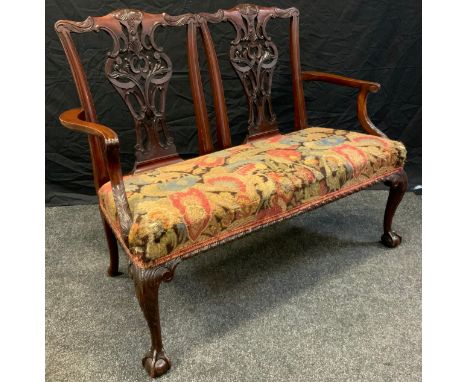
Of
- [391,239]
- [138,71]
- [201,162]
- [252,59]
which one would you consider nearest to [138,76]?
[138,71]

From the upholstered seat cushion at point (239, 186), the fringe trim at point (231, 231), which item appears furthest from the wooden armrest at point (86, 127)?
the fringe trim at point (231, 231)

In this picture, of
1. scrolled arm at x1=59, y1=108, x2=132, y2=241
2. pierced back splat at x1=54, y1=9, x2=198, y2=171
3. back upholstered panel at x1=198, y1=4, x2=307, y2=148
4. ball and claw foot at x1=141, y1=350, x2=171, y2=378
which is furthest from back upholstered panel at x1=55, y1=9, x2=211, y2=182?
ball and claw foot at x1=141, y1=350, x2=171, y2=378

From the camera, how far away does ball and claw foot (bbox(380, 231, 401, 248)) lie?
226 cm

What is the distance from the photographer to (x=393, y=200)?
2.19 metres

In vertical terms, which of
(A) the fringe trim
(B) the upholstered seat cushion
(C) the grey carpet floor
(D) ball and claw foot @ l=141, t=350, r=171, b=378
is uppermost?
(B) the upholstered seat cushion

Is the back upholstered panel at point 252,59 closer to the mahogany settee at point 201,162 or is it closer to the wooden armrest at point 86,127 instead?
the mahogany settee at point 201,162

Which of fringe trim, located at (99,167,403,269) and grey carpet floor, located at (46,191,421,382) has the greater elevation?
fringe trim, located at (99,167,403,269)

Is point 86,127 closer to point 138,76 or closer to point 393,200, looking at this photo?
point 138,76

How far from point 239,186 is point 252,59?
0.89 meters

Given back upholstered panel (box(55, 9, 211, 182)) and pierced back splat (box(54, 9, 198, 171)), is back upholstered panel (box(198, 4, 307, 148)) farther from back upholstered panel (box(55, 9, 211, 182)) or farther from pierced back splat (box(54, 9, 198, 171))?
pierced back splat (box(54, 9, 198, 171))

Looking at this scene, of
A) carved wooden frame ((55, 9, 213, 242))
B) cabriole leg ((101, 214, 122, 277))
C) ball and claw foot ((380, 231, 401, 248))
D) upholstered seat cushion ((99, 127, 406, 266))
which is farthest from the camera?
ball and claw foot ((380, 231, 401, 248))

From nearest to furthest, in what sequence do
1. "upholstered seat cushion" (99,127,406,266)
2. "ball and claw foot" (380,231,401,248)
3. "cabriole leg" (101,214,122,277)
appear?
"upholstered seat cushion" (99,127,406,266)
"cabriole leg" (101,214,122,277)
"ball and claw foot" (380,231,401,248)

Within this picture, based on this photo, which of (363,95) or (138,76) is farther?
(363,95)

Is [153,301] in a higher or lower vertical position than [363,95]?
lower
